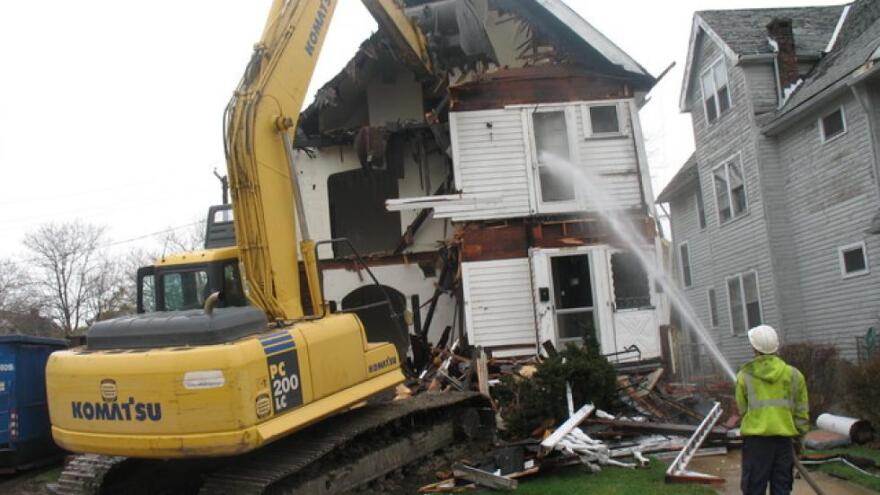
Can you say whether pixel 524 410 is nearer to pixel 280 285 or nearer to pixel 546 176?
pixel 280 285

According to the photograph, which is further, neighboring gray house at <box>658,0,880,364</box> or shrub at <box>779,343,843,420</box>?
neighboring gray house at <box>658,0,880,364</box>

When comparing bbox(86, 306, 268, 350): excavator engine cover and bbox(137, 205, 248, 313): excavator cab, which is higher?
bbox(137, 205, 248, 313): excavator cab

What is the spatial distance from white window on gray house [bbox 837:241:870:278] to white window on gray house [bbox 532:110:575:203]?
24.7 ft

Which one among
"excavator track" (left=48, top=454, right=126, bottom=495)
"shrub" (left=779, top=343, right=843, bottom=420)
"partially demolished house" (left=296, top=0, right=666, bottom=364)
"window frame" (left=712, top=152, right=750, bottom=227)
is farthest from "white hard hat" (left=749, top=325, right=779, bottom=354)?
"window frame" (left=712, top=152, right=750, bottom=227)

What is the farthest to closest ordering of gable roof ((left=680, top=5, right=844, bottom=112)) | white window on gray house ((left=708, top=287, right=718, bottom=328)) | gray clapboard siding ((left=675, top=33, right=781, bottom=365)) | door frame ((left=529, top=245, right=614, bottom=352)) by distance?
white window on gray house ((left=708, top=287, right=718, bottom=328)) → gable roof ((left=680, top=5, right=844, bottom=112)) → gray clapboard siding ((left=675, top=33, right=781, bottom=365)) → door frame ((left=529, top=245, right=614, bottom=352))

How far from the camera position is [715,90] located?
839 inches

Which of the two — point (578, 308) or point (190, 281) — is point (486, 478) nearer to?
point (190, 281)

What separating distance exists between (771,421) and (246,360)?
4.20m

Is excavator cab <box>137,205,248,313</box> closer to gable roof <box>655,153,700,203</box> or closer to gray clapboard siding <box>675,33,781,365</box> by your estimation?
gray clapboard siding <box>675,33,781,365</box>

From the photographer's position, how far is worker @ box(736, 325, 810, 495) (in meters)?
5.52

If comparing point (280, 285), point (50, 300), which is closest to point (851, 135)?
point (280, 285)

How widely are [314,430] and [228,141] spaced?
310 cm

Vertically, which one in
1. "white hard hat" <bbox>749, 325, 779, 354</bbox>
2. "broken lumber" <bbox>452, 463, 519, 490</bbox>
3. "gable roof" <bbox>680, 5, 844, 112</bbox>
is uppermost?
"gable roof" <bbox>680, 5, 844, 112</bbox>

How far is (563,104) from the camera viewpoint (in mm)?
14102
